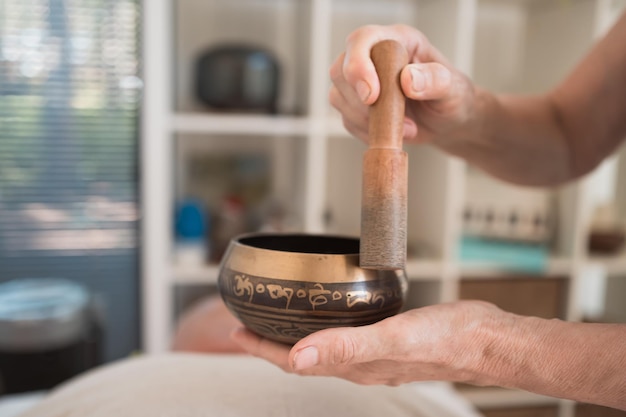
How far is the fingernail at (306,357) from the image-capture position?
1.78 feet

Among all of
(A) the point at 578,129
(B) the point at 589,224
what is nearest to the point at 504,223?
(B) the point at 589,224

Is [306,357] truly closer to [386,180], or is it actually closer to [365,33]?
[386,180]

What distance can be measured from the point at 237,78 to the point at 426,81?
4.09 ft

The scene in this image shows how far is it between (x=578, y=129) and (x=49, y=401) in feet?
3.17

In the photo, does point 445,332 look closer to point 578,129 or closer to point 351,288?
point 351,288

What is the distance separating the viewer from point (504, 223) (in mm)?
2090

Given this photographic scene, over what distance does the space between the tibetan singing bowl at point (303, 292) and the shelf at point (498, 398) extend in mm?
1576

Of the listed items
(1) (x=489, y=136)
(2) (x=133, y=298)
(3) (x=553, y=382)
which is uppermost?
(1) (x=489, y=136)

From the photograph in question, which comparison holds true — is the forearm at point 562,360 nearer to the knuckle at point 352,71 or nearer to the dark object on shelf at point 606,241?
the knuckle at point 352,71

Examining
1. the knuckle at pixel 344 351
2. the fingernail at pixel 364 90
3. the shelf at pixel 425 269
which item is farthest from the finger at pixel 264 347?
the shelf at pixel 425 269

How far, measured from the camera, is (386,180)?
604 mm

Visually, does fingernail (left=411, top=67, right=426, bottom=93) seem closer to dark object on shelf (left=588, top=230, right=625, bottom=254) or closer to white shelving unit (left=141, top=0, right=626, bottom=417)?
white shelving unit (left=141, top=0, right=626, bottom=417)

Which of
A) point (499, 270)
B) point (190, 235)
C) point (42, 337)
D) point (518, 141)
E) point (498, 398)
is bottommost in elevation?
point (498, 398)

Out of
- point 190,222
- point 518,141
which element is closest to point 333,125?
point 190,222
